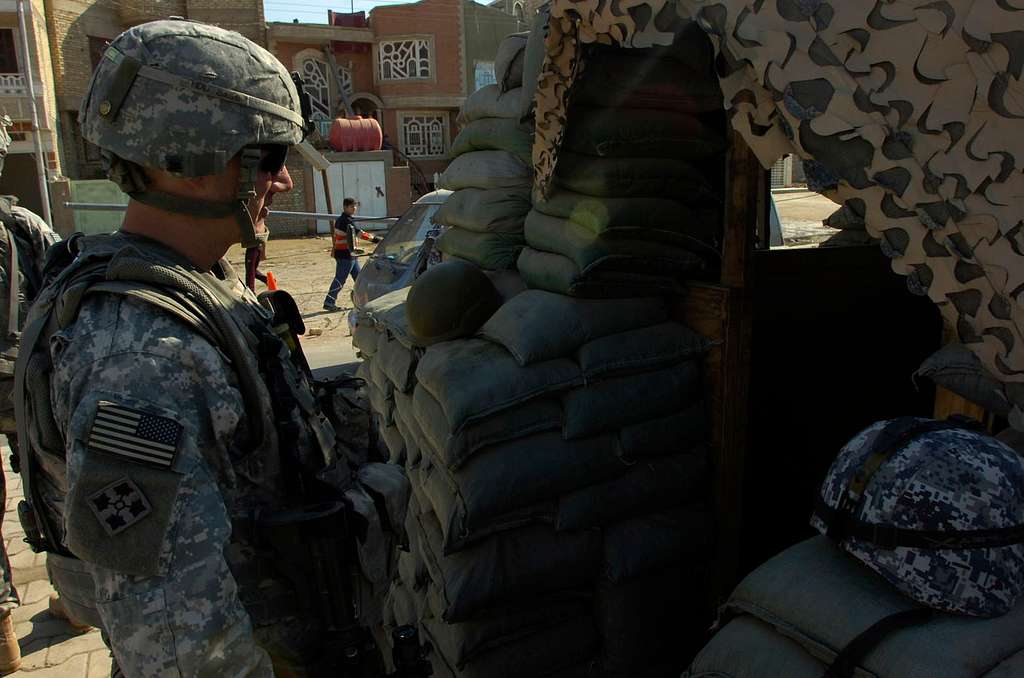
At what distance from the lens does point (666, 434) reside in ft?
8.90

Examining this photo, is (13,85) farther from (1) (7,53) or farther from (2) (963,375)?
(2) (963,375)

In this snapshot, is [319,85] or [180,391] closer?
[180,391]

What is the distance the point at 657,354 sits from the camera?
273cm

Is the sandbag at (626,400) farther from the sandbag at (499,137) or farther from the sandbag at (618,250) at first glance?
the sandbag at (499,137)

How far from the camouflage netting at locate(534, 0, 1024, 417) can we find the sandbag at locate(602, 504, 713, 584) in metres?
1.33

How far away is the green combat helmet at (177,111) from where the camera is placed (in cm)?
149

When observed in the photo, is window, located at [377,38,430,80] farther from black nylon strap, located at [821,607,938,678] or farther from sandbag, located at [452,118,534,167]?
black nylon strap, located at [821,607,938,678]

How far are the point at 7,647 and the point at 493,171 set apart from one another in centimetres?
298

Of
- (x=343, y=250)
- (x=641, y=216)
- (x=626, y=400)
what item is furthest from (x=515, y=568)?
(x=343, y=250)

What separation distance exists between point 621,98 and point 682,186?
1.29 feet

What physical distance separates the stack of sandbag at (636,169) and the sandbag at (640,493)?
652mm

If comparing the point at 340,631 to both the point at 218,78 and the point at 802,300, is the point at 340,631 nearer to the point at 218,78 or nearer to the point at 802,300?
the point at 218,78

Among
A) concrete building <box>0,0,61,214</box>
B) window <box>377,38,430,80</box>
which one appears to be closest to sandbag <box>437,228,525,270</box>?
concrete building <box>0,0,61,214</box>

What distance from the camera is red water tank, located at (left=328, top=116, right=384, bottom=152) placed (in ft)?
76.4
